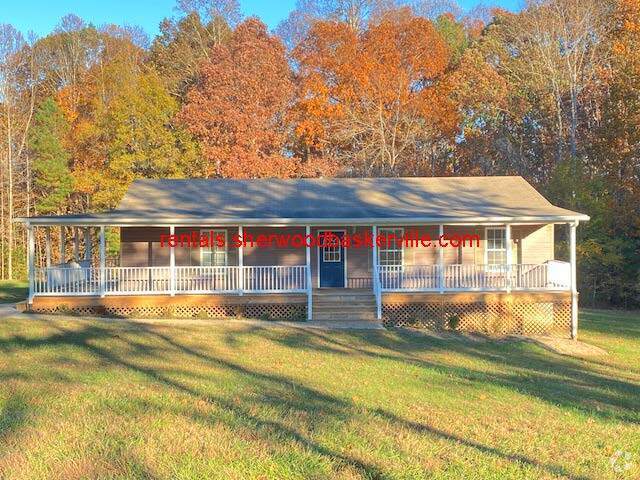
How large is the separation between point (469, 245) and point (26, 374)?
13247 millimetres

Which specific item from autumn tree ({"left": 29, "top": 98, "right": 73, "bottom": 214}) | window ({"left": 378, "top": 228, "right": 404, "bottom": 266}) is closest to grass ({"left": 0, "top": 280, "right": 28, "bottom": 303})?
autumn tree ({"left": 29, "top": 98, "right": 73, "bottom": 214})

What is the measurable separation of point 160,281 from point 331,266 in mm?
5094

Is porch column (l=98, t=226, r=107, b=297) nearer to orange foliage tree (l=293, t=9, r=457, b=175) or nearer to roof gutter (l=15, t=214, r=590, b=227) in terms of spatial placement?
roof gutter (l=15, t=214, r=590, b=227)

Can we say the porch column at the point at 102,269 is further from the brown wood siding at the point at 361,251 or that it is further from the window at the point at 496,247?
the window at the point at 496,247

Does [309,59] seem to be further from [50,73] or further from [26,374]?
[26,374]

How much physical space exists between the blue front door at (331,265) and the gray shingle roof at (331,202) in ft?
4.32

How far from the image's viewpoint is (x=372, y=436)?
554cm

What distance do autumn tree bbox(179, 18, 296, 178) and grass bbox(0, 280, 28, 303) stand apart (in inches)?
427

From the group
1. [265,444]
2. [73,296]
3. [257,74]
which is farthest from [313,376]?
[257,74]

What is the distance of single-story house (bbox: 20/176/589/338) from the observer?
51.2 ft

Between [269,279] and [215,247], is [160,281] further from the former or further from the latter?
[269,279]

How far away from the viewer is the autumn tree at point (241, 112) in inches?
1198

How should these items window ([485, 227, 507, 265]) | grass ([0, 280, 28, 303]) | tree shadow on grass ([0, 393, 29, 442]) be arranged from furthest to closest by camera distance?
1. grass ([0, 280, 28, 303])
2. window ([485, 227, 507, 265])
3. tree shadow on grass ([0, 393, 29, 442])

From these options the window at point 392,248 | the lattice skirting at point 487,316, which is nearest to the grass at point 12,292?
the window at point 392,248
